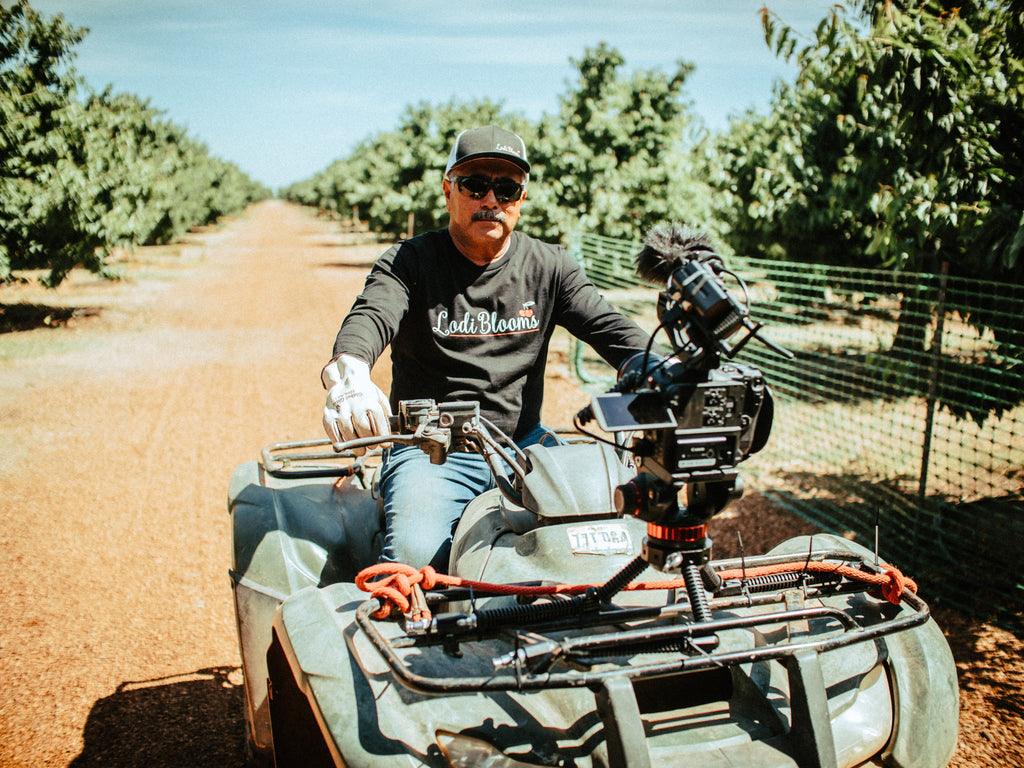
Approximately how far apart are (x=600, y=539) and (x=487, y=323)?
4.20 feet

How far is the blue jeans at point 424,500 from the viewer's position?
7.95 feet

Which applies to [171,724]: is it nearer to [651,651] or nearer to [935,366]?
[651,651]

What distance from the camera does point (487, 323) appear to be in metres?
3.04

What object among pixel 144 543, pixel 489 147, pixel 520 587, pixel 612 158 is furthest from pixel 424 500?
pixel 612 158

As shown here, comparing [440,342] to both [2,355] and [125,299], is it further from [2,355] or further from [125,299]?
[125,299]

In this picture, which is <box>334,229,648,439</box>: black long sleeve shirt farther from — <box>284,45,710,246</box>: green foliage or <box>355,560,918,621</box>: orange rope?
<box>284,45,710,246</box>: green foliage

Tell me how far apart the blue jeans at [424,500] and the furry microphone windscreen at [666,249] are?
42.9 inches

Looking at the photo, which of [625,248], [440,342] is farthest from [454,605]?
[625,248]

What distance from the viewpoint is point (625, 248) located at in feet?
38.1

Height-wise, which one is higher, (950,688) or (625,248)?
(625,248)

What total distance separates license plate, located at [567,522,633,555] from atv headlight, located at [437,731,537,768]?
1.97ft

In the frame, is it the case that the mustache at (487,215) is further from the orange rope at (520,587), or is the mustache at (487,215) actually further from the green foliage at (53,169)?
the green foliage at (53,169)

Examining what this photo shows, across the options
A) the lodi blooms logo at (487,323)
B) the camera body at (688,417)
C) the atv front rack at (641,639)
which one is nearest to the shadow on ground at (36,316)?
the lodi blooms logo at (487,323)

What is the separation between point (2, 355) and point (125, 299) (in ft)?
21.7
